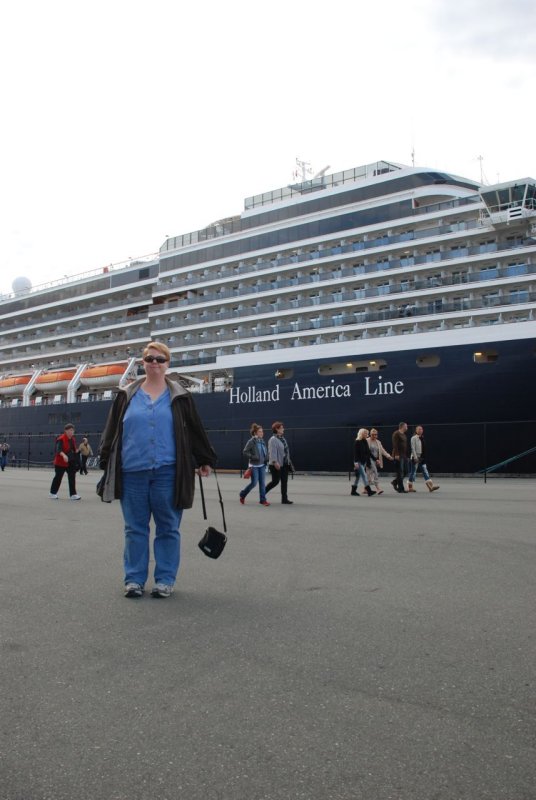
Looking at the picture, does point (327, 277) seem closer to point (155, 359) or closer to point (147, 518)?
point (155, 359)

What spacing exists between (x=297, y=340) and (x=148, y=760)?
21186mm

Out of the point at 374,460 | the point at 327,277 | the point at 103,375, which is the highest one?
the point at 327,277

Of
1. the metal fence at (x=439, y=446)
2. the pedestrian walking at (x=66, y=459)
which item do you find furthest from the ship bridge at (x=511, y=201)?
the pedestrian walking at (x=66, y=459)

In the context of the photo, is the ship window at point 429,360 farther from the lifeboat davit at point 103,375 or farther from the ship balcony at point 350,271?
the lifeboat davit at point 103,375

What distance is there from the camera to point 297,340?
74.9 feet

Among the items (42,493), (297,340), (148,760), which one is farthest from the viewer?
(297,340)

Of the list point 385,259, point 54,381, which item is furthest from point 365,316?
point 54,381

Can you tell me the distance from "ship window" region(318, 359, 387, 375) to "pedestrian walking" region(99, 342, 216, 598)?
14.6m

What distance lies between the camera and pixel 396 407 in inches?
695

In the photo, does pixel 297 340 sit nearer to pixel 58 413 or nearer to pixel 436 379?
pixel 436 379

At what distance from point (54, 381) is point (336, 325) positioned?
1517cm

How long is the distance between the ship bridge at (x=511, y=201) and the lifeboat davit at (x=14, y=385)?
23397 millimetres

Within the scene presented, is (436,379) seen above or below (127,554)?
above

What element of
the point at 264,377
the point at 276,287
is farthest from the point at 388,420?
the point at 276,287
